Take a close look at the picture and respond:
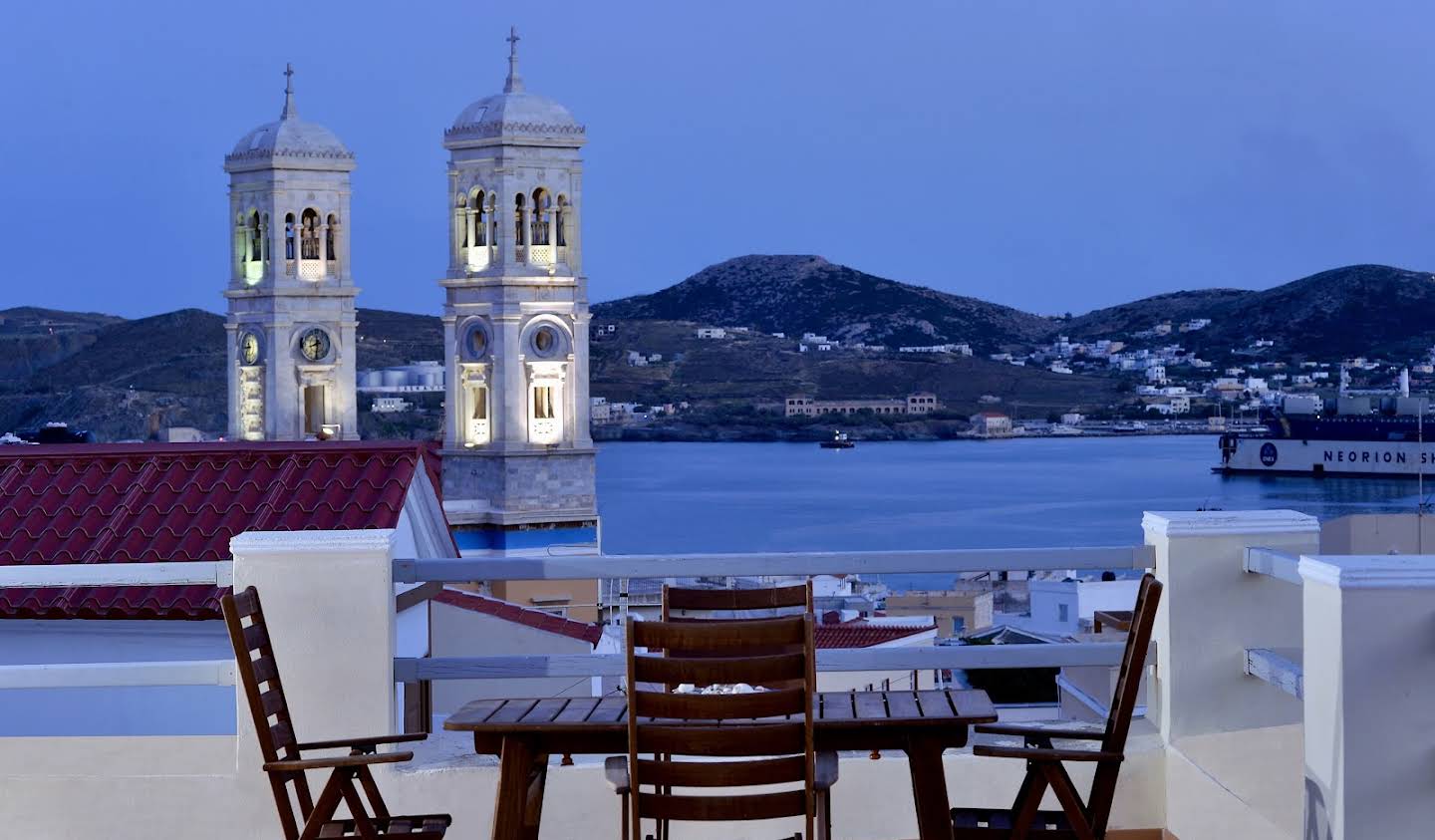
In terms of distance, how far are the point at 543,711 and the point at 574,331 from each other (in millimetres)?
44311

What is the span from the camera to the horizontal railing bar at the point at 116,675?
18.5 ft

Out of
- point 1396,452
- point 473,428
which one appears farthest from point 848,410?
point 473,428

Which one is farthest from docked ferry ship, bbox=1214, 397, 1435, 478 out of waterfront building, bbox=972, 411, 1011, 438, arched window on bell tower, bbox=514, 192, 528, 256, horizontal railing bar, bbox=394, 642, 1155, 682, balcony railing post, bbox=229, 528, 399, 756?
balcony railing post, bbox=229, 528, 399, 756

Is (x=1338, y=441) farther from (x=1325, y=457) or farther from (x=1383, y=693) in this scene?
(x=1383, y=693)

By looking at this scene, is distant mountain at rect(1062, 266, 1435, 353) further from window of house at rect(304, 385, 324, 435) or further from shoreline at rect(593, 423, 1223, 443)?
window of house at rect(304, 385, 324, 435)

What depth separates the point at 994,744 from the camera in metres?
5.24

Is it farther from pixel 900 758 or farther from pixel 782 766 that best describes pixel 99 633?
pixel 782 766

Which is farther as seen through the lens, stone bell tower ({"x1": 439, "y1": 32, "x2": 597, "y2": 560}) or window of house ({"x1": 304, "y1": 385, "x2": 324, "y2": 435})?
window of house ({"x1": 304, "y1": 385, "x2": 324, "y2": 435})

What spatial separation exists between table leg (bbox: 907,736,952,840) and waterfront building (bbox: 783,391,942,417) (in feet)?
539

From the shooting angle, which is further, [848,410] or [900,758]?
[848,410]

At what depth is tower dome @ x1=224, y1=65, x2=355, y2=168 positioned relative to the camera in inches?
1999

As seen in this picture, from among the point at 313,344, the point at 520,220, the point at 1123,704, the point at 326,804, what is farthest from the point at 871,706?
the point at 313,344

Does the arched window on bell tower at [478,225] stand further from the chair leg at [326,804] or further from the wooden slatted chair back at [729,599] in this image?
the chair leg at [326,804]

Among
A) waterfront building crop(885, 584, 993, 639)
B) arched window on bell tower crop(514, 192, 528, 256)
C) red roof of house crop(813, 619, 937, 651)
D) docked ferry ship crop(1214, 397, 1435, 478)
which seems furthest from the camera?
docked ferry ship crop(1214, 397, 1435, 478)
